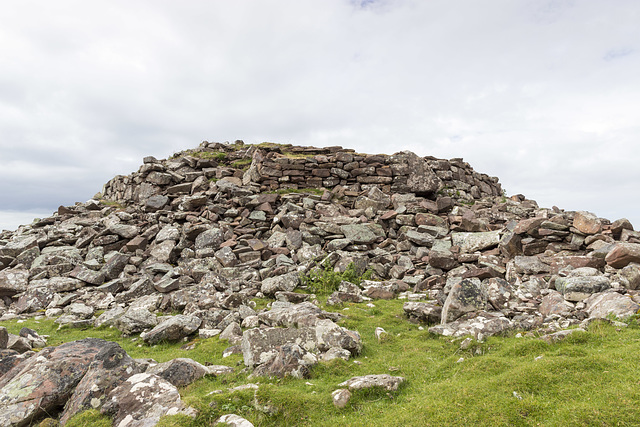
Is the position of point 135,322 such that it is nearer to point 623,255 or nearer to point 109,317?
point 109,317

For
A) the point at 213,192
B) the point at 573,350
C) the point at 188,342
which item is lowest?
the point at 188,342

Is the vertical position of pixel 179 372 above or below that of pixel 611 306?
below

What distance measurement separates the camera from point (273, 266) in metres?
17.5

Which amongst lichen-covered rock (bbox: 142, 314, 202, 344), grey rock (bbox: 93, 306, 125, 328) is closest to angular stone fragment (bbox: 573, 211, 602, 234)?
lichen-covered rock (bbox: 142, 314, 202, 344)

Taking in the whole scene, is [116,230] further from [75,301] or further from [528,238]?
[528,238]

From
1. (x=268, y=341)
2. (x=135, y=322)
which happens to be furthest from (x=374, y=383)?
(x=135, y=322)

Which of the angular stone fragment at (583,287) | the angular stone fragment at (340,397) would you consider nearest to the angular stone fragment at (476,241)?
the angular stone fragment at (583,287)

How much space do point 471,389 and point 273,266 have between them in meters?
12.1

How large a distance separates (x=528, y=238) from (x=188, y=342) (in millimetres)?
15019

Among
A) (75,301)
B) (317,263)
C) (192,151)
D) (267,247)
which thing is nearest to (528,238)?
(317,263)

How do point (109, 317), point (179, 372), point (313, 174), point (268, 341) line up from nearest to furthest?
point (179, 372) → point (268, 341) → point (109, 317) → point (313, 174)

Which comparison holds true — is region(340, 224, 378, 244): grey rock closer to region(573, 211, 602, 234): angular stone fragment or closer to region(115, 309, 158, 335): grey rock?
region(573, 211, 602, 234): angular stone fragment

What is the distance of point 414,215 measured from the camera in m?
22.1

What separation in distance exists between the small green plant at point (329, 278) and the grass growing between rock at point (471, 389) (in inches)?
254
